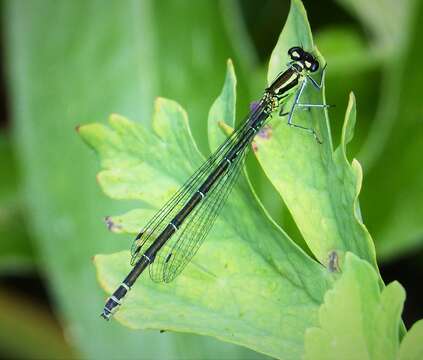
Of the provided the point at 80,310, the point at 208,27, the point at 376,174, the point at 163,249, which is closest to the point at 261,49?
the point at 208,27

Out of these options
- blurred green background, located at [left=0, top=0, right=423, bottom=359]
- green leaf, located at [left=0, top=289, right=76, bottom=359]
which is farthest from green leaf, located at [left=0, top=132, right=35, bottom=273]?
green leaf, located at [left=0, top=289, right=76, bottom=359]

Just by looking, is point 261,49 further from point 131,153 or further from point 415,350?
point 415,350

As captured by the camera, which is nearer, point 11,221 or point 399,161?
point 399,161

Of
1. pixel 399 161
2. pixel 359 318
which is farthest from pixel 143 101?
pixel 359 318

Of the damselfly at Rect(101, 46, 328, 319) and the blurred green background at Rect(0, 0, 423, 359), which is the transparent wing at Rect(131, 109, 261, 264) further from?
the blurred green background at Rect(0, 0, 423, 359)

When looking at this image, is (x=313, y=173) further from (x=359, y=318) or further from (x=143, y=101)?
(x=143, y=101)
